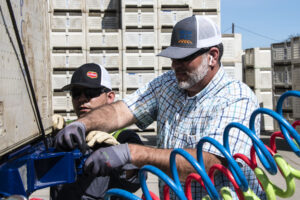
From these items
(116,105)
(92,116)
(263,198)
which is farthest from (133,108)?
(263,198)

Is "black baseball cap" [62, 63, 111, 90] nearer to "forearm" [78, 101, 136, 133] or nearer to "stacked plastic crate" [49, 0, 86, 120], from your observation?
"forearm" [78, 101, 136, 133]

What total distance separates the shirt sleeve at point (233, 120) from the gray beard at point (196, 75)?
0.20 meters

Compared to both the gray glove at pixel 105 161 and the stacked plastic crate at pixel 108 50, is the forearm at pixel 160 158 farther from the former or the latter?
the stacked plastic crate at pixel 108 50

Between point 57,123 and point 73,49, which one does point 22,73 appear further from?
point 73,49

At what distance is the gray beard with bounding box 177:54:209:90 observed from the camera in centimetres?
206

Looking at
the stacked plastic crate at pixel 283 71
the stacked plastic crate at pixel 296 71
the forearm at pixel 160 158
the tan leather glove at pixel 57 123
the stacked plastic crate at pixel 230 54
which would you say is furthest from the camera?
the stacked plastic crate at pixel 230 54

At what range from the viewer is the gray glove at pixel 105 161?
5.31ft

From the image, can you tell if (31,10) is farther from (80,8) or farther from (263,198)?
(80,8)

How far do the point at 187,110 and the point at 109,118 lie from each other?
0.46m

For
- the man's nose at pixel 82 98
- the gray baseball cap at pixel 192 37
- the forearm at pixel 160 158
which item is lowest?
the forearm at pixel 160 158

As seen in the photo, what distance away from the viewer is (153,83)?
2445 millimetres

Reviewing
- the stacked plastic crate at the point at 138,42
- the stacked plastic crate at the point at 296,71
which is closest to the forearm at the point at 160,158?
the stacked plastic crate at the point at 296,71

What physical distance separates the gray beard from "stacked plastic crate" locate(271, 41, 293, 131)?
7.28 metres

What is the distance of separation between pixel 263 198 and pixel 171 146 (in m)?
0.54
